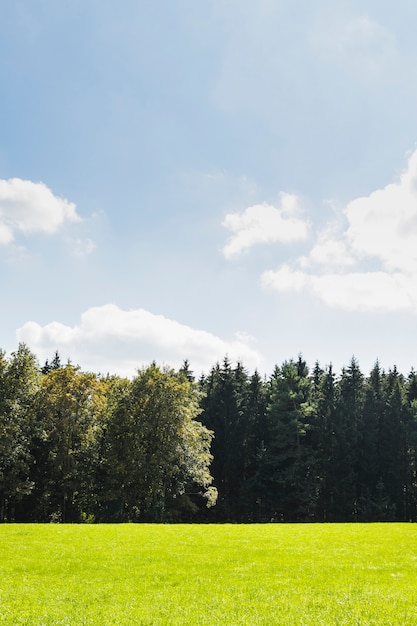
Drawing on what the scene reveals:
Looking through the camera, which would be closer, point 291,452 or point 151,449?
point 151,449

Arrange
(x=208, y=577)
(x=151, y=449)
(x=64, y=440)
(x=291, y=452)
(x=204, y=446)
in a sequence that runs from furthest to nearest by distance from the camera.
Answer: (x=291, y=452) → (x=204, y=446) → (x=64, y=440) → (x=151, y=449) → (x=208, y=577)

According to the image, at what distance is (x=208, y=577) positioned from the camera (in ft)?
64.1

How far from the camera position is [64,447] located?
54844 millimetres

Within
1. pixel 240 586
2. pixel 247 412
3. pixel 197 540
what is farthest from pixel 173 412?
pixel 240 586

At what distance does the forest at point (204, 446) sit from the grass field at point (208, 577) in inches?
835

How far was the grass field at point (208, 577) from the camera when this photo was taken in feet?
49.2

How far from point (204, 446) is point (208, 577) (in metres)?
39.2

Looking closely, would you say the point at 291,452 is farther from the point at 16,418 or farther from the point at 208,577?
the point at 208,577

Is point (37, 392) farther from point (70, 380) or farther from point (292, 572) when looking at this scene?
point (292, 572)

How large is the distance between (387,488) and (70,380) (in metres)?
51.3

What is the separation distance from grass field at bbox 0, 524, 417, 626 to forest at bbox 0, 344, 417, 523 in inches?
835

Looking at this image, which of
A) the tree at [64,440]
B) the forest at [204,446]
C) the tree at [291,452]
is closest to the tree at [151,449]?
the forest at [204,446]

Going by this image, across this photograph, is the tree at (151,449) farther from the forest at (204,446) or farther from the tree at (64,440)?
the tree at (64,440)

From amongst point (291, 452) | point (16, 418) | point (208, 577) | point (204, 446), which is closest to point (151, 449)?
point (204, 446)
